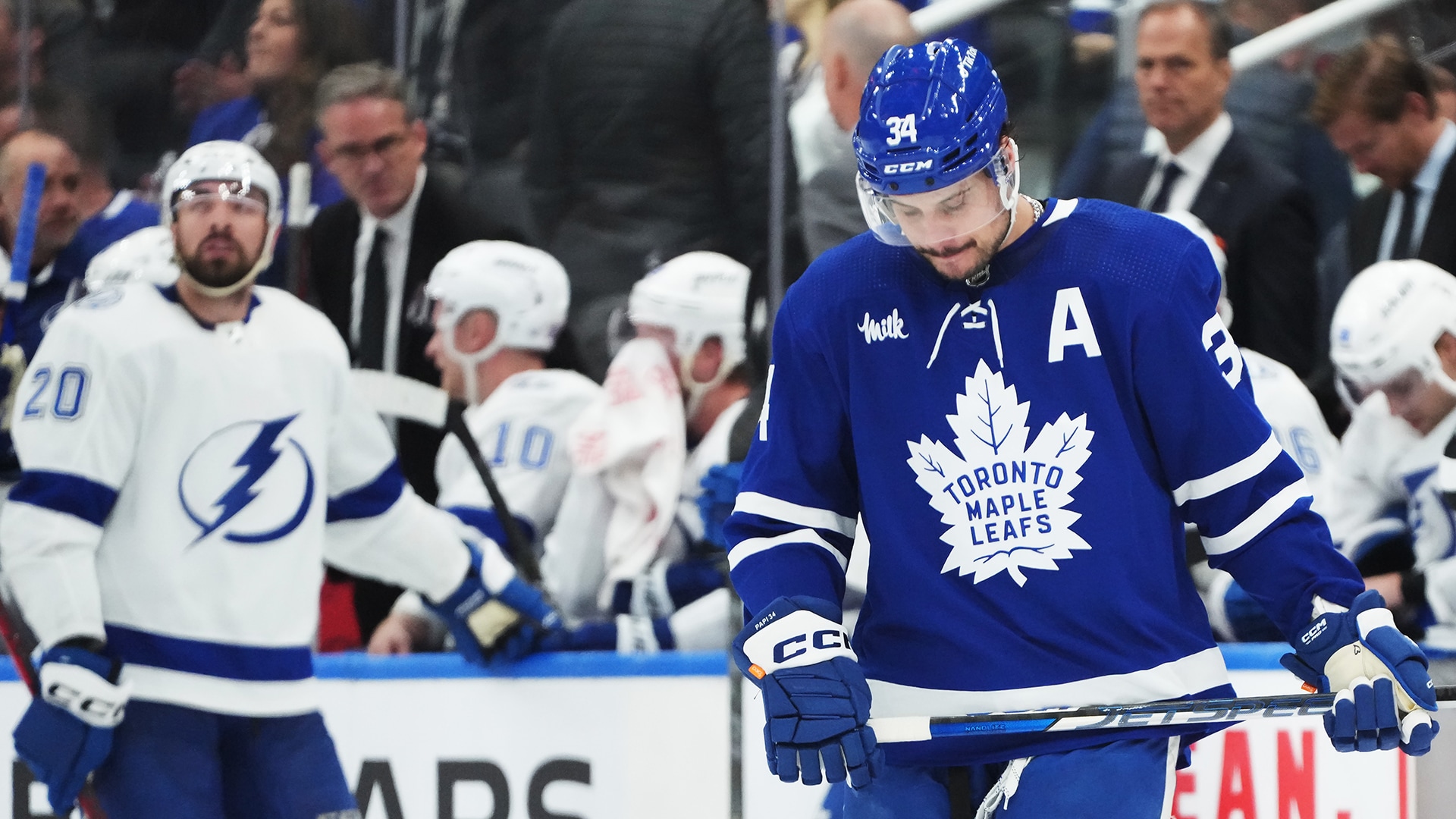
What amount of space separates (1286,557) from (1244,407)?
0.15 m

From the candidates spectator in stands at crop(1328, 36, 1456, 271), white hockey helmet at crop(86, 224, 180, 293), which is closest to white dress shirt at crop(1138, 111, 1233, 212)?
spectator in stands at crop(1328, 36, 1456, 271)

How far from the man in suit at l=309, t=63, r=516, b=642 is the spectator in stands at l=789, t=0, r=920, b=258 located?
690mm

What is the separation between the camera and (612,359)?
385 cm

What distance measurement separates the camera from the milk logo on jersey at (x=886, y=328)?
2033mm

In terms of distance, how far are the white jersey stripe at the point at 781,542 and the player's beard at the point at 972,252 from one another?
0.31 metres

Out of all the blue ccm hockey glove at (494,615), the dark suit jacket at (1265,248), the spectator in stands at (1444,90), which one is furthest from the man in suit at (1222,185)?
the blue ccm hockey glove at (494,615)

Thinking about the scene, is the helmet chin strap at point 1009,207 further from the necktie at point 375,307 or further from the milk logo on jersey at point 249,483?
the necktie at point 375,307

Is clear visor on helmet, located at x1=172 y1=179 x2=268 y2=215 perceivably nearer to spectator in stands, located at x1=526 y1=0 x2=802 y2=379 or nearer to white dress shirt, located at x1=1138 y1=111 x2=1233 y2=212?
spectator in stands, located at x1=526 y1=0 x2=802 y2=379

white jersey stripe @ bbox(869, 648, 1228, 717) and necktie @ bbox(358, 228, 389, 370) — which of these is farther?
necktie @ bbox(358, 228, 389, 370)

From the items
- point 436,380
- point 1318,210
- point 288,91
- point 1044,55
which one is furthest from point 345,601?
point 1318,210

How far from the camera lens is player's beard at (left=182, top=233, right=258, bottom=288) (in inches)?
133

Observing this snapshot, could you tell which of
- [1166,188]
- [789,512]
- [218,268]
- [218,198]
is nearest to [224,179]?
[218,198]

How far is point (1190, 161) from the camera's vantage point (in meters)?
3.55

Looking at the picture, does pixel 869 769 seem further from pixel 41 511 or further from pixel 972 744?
pixel 41 511
